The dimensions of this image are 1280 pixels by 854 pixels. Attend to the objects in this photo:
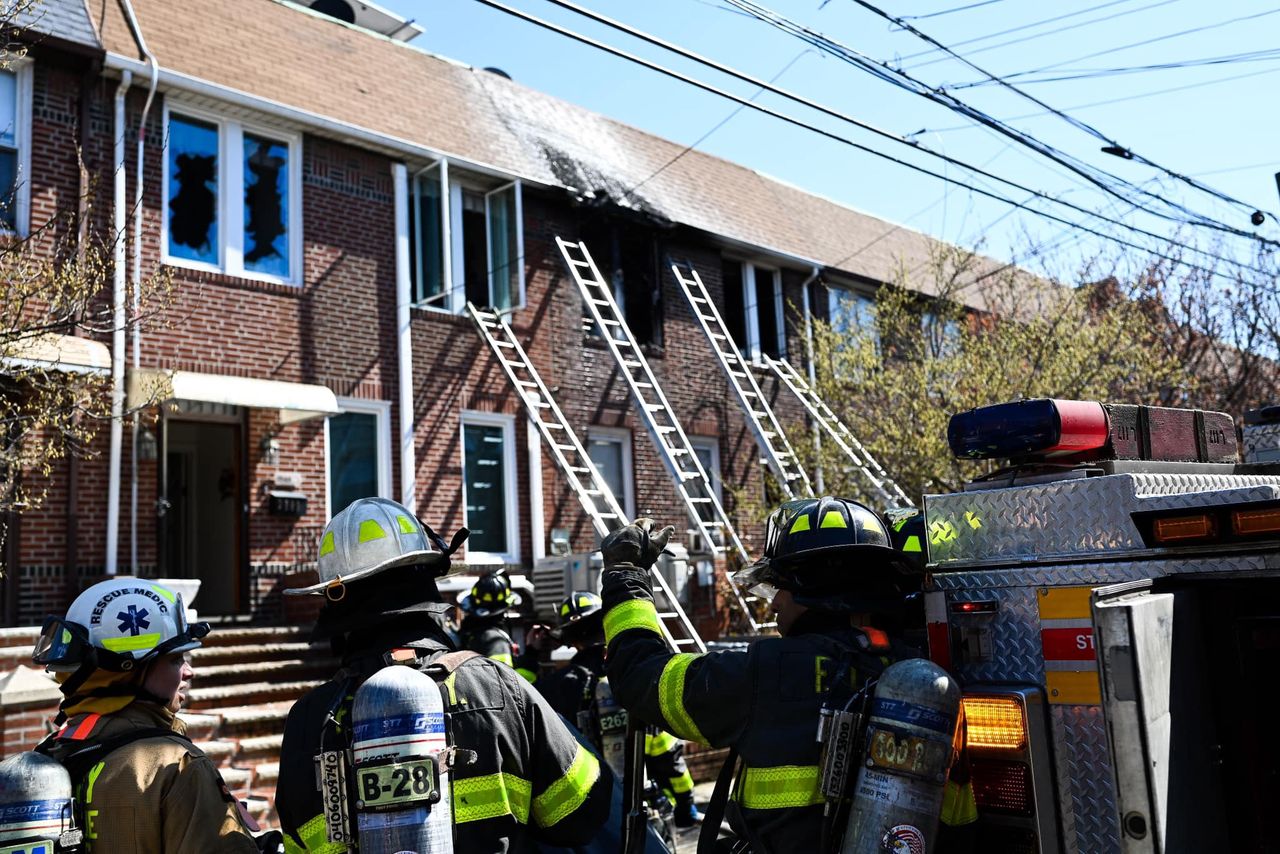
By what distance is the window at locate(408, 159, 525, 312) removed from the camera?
13.6 metres

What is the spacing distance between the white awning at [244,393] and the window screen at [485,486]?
229 cm

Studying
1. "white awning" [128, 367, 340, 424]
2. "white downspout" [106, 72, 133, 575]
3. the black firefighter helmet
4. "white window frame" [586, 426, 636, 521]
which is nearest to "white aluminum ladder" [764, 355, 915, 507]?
"white window frame" [586, 426, 636, 521]

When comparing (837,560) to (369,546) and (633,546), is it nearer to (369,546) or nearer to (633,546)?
(633,546)

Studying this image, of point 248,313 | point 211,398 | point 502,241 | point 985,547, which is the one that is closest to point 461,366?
point 502,241

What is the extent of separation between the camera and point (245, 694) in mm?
9586

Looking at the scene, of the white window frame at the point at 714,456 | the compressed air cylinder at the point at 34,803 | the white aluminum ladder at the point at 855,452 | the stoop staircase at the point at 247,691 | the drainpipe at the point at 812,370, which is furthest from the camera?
the white window frame at the point at 714,456

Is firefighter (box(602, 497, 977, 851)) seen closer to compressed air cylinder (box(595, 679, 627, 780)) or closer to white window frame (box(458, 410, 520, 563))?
compressed air cylinder (box(595, 679, 627, 780))

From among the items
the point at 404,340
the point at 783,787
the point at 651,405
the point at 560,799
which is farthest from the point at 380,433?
the point at 783,787

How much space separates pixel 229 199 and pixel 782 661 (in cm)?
1043

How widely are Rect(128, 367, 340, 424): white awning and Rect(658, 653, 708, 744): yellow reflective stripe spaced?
800 centimetres

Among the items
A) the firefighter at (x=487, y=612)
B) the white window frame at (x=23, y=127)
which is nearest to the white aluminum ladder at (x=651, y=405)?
the firefighter at (x=487, y=612)

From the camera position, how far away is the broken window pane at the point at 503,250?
1400cm

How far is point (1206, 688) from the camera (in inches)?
117

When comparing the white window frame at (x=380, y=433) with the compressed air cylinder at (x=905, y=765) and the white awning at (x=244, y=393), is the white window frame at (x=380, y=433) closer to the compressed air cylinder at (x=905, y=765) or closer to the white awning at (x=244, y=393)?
the white awning at (x=244, y=393)
